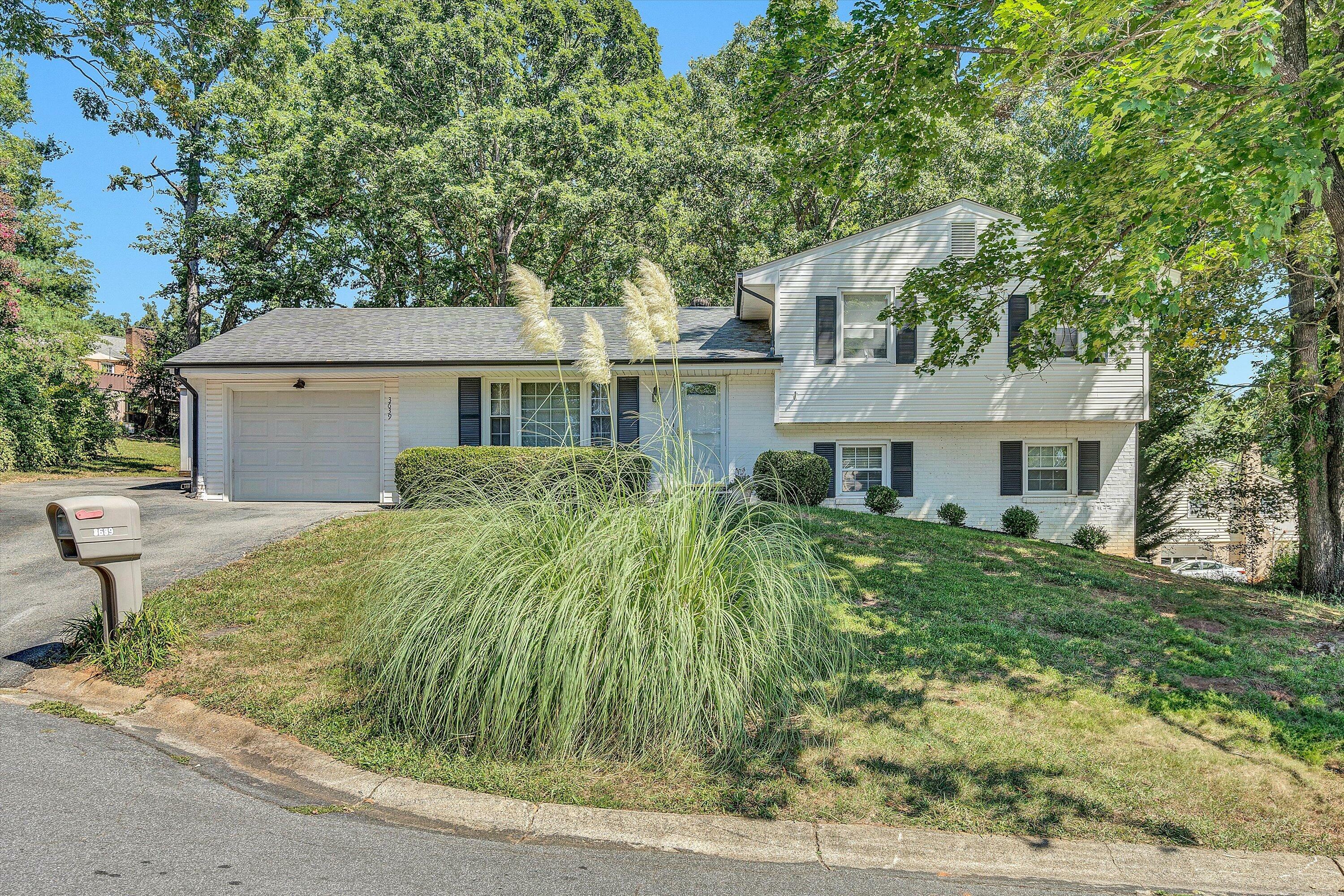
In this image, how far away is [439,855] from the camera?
3311 mm

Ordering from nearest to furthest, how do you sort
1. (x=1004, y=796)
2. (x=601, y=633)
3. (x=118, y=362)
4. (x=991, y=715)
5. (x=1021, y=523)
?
1. (x=1004, y=796)
2. (x=601, y=633)
3. (x=991, y=715)
4. (x=1021, y=523)
5. (x=118, y=362)

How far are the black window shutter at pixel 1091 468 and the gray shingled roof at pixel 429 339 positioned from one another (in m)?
6.94

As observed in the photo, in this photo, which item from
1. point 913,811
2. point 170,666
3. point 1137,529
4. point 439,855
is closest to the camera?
point 439,855

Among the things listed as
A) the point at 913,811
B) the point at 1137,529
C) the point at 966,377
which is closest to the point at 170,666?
the point at 913,811

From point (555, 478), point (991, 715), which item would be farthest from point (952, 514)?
point (555, 478)

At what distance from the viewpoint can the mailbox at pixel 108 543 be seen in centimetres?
504

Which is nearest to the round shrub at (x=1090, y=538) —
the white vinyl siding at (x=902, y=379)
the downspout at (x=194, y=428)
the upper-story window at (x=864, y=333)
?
the white vinyl siding at (x=902, y=379)

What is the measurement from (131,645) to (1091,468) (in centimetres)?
1604

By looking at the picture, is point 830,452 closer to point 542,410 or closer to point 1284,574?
point 542,410

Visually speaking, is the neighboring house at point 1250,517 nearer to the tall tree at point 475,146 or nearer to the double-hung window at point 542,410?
the double-hung window at point 542,410

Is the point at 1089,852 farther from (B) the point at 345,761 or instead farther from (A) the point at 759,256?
(A) the point at 759,256

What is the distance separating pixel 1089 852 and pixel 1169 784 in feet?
2.96

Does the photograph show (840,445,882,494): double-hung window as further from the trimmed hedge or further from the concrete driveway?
the trimmed hedge

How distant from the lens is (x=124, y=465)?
75.8ft
